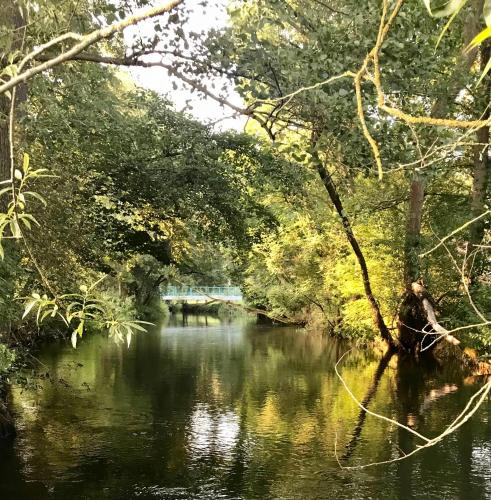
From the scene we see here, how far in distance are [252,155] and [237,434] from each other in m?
6.05

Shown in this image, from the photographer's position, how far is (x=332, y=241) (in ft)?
90.7

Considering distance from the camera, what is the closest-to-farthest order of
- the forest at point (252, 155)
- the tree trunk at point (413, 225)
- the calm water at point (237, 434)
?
the forest at point (252, 155) → the calm water at point (237, 434) → the tree trunk at point (413, 225)

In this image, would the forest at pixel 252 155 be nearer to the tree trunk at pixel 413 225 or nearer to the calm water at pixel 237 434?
the tree trunk at pixel 413 225

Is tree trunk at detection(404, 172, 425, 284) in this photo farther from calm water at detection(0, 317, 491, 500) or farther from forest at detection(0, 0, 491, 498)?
calm water at detection(0, 317, 491, 500)

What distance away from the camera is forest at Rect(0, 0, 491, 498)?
286cm

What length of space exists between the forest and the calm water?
1666 millimetres

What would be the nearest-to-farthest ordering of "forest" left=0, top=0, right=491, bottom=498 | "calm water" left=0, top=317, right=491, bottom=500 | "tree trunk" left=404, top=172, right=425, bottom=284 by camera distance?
1. "forest" left=0, top=0, right=491, bottom=498
2. "calm water" left=0, top=317, right=491, bottom=500
3. "tree trunk" left=404, top=172, right=425, bottom=284

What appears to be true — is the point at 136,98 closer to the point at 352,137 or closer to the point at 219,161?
the point at 219,161

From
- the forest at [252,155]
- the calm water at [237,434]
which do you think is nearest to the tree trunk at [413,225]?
the forest at [252,155]

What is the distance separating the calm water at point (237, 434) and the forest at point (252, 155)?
167 centimetres

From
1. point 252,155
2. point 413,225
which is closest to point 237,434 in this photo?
point 252,155

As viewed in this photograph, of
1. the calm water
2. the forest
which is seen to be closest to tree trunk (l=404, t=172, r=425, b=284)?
the forest

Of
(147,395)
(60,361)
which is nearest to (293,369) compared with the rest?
(147,395)

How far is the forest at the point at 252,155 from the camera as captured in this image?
2.86 meters
